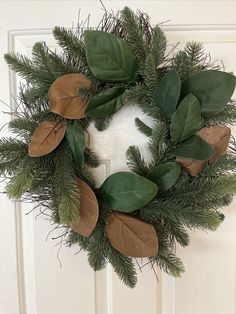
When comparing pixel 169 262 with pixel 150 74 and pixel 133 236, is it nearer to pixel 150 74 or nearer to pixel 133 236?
pixel 133 236

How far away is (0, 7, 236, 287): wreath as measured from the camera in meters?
0.58

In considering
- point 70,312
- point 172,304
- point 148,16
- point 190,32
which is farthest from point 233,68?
point 70,312

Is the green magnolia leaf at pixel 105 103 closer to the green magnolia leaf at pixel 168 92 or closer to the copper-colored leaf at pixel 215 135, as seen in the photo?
the green magnolia leaf at pixel 168 92

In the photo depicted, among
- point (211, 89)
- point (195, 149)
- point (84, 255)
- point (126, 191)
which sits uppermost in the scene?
point (211, 89)

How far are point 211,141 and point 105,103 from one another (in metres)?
0.22

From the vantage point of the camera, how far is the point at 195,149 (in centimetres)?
58

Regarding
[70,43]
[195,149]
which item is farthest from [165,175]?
[70,43]

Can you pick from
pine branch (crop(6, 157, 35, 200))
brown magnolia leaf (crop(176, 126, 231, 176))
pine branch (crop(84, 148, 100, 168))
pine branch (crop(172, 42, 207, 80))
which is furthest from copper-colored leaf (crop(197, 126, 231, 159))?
pine branch (crop(6, 157, 35, 200))

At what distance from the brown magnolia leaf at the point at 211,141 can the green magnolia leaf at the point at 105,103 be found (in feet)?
0.54

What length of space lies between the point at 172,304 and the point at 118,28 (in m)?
0.70

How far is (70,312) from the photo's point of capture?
80cm

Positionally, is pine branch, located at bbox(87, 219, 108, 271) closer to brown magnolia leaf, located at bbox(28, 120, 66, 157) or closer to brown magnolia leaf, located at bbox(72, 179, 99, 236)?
brown magnolia leaf, located at bbox(72, 179, 99, 236)

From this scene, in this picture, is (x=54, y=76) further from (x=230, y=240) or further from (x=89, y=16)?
(x=230, y=240)

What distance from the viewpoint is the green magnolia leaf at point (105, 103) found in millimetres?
602
